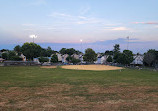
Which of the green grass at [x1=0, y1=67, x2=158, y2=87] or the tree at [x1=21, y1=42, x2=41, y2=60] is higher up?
the tree at [x1=21, y1=42, x2=41, y2=60]

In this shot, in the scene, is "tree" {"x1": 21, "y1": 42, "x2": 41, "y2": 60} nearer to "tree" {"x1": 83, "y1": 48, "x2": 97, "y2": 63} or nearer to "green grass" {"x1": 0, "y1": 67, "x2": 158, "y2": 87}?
"tree" {"x1": 83, "y1": 48, "x2": 97, "y2": 63}

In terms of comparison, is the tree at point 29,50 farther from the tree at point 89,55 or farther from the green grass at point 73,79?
the green grass at point 73,79

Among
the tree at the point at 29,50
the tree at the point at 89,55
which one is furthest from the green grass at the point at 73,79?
the tree at the point at 89,55

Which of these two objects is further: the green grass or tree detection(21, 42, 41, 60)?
tree detection(21, 42, 41, 60)

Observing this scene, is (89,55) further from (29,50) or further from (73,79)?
(73,79)

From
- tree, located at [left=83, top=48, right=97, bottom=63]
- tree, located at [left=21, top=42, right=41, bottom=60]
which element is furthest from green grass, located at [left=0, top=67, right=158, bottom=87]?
tree, located at [left=83, top=48, right=97, bottom=63]

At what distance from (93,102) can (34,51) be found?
238 feet

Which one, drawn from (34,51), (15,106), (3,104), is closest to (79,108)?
(15,106)

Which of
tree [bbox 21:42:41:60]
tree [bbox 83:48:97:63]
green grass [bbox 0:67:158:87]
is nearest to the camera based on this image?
green grass [bbox 0:67:158:87]

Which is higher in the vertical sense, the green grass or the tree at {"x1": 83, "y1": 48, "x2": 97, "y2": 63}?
the tree at {"x1": 83, "y1": 48, "x2": 97, "y2": 63}

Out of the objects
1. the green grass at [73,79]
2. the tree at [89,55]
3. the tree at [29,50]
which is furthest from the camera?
the tree at [89,55]

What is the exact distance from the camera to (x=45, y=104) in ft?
34.0

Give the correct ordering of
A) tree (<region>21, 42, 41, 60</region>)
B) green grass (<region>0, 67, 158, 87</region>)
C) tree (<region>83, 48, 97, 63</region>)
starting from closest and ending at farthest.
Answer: green grass (<region>0, 67, 158, 87</region>) < tree (<region>21, 42, 41, 60</region>) < tree (<region>83, 48, 97, 63</region>)

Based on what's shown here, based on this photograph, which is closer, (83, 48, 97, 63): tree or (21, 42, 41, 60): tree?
(21, 42, 41, 60): tree
